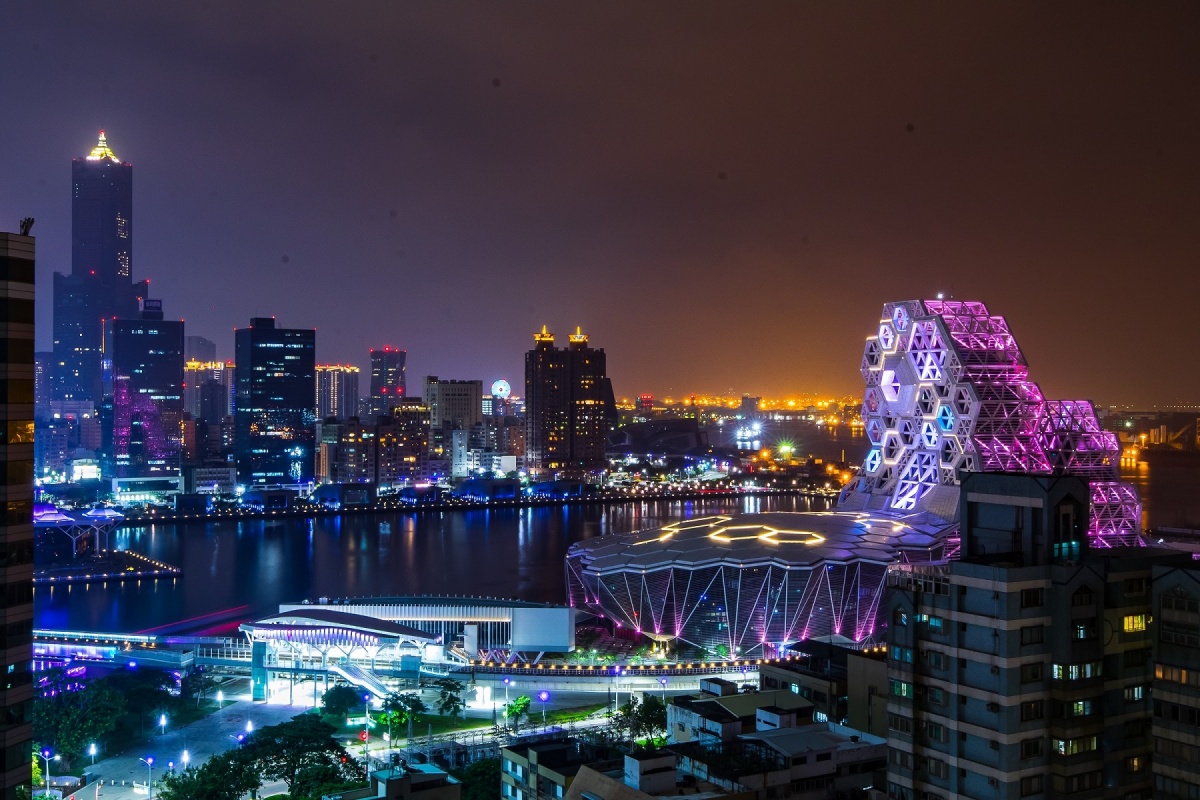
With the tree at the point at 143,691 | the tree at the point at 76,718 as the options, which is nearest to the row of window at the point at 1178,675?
the tree at the point at 76,718

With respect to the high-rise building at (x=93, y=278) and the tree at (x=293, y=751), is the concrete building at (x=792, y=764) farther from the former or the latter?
the high-rise building at (x=93, y=278)

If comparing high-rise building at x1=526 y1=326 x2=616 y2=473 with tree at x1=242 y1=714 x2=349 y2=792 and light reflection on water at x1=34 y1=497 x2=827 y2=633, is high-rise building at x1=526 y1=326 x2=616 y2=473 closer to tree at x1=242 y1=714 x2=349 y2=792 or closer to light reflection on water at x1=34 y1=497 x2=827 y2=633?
light reflection on water at x1=34 y1=497 x2=827 y2=633

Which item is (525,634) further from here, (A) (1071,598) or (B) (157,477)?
(B) (157,477)

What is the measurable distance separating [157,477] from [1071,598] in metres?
59.2

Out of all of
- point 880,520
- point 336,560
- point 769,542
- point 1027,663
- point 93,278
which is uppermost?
point 93,278

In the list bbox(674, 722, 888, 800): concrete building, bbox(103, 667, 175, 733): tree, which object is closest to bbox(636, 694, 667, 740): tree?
bbox(674, 722, 888, 800): concrete building

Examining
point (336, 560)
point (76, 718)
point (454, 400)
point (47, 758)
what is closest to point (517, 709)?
point (76, 718)

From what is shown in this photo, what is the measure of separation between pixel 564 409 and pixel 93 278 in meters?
55.4

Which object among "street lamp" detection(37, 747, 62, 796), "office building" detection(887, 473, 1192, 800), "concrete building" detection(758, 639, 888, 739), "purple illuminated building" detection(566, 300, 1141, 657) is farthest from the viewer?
"purple illuminated building" detection(566, 300, 1141, 657)

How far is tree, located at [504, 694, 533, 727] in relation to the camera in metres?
16.5

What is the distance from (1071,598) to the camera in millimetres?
8250

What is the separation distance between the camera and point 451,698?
16.9 metres

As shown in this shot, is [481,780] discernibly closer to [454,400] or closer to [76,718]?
[76,718]

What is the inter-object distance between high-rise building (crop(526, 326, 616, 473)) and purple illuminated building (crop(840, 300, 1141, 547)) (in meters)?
44.2
